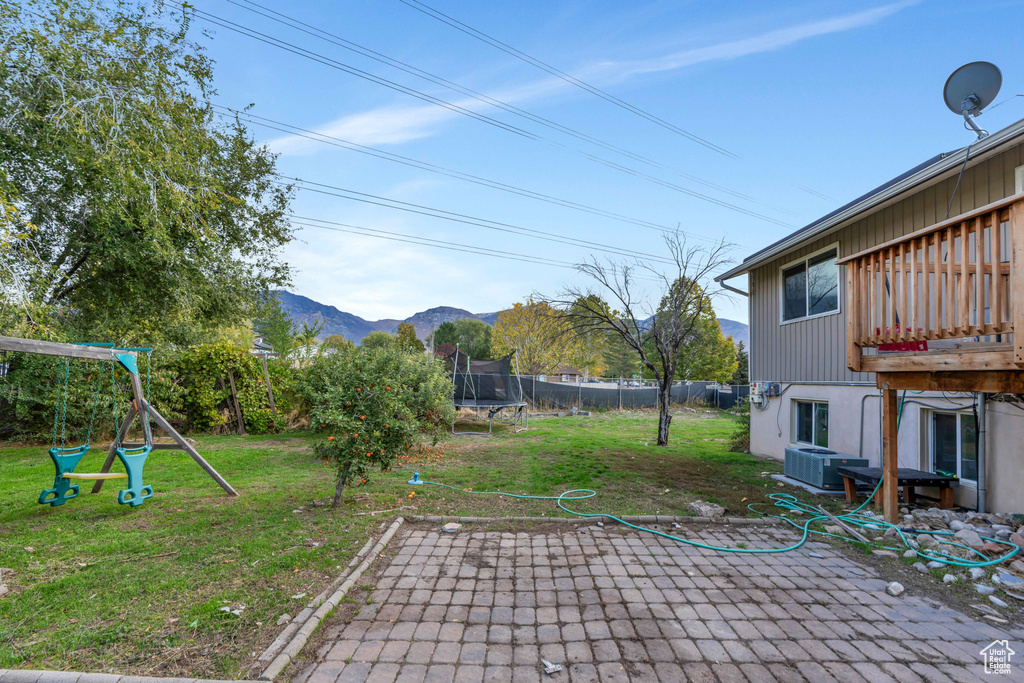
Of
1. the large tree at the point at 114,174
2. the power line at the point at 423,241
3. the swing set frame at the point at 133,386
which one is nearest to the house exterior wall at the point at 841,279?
the power line at the point at 423,241

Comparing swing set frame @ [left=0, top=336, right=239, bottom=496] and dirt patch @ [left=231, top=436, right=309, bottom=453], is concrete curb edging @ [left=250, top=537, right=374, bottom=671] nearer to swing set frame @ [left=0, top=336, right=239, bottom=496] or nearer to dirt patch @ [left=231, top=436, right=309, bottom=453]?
swing set frame @ [left=0, top=336, right=239, bottom=496]

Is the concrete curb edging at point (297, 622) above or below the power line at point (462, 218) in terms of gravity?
below

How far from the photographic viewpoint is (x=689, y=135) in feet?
46.3

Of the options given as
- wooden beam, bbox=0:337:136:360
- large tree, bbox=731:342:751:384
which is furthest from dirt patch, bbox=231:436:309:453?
large tree, bbox=731:342:751:384

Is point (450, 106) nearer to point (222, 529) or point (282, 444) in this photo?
point (282, 444)

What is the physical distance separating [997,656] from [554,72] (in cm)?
1328

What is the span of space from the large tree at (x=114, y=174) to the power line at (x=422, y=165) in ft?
3.73

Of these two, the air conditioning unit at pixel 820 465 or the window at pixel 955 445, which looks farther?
the air conditioning unit at pixel 820 465

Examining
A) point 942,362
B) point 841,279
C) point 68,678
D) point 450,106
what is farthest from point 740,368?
point 68,678

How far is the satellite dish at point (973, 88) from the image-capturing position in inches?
184

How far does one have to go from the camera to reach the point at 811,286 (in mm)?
7508

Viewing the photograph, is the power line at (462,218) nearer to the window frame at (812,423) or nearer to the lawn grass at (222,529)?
the window frame at (812,423)

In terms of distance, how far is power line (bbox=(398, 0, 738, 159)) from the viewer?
10461 millimetres

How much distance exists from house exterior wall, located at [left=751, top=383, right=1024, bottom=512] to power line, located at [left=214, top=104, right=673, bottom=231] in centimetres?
428
